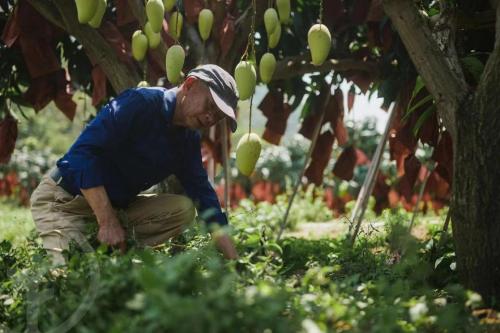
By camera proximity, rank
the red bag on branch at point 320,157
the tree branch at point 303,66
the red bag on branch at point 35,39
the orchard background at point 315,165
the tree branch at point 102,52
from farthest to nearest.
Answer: the red bag on branch at point 320,157
the tree branch at point 303,66
the red bag on branch at point 35,39
the tree branch at point 102,52
the orchard background at point 315,165

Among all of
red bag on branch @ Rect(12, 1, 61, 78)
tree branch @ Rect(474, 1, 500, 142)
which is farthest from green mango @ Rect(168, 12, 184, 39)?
tree branch @ Rect(474, 1, 500, 142)

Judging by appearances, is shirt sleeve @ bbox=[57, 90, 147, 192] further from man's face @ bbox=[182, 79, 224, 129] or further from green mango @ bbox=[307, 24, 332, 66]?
green mango @ bbox=[307, 24, 332, 66]

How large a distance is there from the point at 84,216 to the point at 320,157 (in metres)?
1.34

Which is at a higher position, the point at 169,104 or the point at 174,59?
the point at 174,59

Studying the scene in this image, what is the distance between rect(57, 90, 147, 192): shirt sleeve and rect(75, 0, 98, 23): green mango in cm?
25

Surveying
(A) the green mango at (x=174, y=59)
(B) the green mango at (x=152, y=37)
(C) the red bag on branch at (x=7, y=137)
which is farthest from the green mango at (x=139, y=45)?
(C) the red bag on branch at (x=7, y=137)

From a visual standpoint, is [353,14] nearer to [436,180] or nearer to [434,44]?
[436,180]

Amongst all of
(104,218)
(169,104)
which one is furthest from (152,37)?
(104,218)

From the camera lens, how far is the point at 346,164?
10.5 feet

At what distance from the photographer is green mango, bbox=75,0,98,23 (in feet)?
5.73

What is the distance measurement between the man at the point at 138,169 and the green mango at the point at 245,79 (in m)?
0.04

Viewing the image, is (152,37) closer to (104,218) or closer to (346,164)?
(104,218)

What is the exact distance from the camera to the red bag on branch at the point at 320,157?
311cm

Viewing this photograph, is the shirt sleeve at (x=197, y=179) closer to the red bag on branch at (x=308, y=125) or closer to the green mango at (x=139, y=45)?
the green mango at (x=139, y=45)
